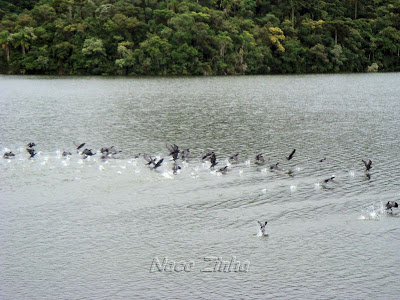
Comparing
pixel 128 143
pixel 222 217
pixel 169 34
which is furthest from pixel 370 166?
pixel 169 34

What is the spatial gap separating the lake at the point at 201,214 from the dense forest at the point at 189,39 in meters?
63.9

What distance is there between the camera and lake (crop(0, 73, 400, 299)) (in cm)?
1384

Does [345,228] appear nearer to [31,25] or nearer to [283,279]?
[283,279]

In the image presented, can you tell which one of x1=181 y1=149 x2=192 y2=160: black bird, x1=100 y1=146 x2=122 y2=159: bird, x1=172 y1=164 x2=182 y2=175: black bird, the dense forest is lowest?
x1=172 y1=164 x2=182 y2=175: black bird

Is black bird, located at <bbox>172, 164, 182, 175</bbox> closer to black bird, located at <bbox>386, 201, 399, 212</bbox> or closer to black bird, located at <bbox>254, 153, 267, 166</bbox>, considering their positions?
black bird, located at <bbox>254, 153, 267, 166</bbox>

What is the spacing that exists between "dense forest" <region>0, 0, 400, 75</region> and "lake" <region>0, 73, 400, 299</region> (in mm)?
63868

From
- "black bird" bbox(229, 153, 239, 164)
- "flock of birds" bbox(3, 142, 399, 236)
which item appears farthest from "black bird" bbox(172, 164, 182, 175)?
"black bird" bbox(229, 153, 239, 164)

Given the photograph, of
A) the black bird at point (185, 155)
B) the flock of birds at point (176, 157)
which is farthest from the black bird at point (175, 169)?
the black bird at point (185, 155)

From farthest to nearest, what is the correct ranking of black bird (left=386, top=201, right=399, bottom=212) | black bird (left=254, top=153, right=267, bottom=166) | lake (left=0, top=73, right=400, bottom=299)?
black bird (left=254, top=153, right=267, bottom=166), black bird (left=386, top=201, right=399, bottom=212), lake (left=0, top=73, right=400, bottom=299)

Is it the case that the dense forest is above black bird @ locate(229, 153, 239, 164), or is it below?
above

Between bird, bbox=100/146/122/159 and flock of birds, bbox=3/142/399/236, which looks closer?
flock of birds, bbox=3/142/399/236

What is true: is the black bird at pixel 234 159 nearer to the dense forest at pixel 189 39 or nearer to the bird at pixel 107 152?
the bird at pixel 107 152

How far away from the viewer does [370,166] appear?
24297mm

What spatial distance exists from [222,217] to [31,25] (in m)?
101
